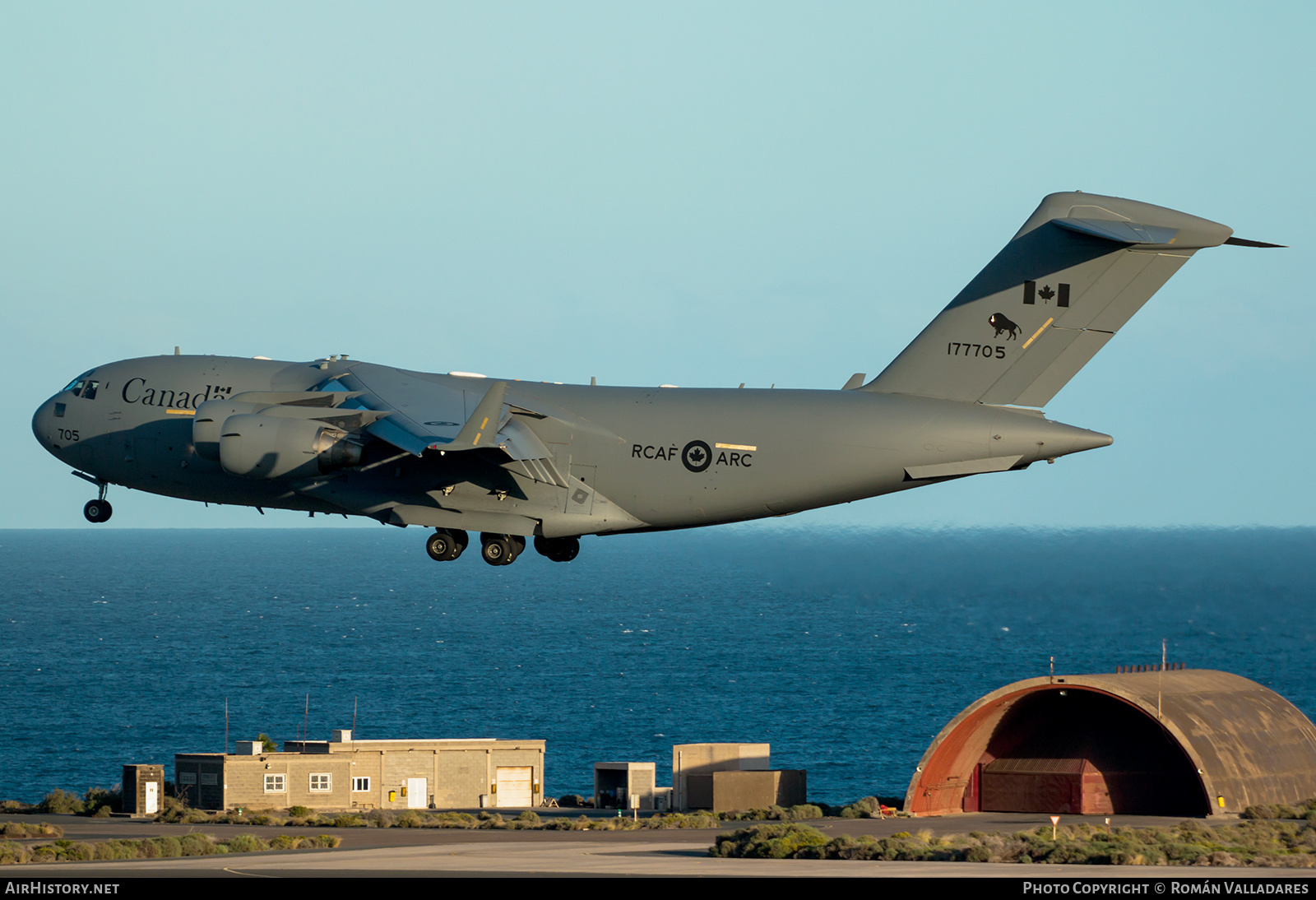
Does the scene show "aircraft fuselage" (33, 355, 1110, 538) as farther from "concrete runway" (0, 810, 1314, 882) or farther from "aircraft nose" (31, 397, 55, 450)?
"concrete runway" (0, 810, 1314, 882)

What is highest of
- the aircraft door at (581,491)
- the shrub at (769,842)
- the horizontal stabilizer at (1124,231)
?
the horizontal stabilizer at (1124,231)

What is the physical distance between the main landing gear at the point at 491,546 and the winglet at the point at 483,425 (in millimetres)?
2384

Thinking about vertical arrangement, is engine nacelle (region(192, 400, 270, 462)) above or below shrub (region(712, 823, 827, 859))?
above

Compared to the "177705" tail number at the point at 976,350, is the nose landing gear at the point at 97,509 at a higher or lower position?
lower

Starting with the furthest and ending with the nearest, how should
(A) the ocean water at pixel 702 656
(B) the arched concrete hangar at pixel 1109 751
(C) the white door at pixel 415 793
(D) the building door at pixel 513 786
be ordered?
(A) the ocean water at pixel 702 656
(D) the building door at pixel 513 786
(C) the white door at pixel 415 793
(B) the arched concrete hangar at pixel 1109 751

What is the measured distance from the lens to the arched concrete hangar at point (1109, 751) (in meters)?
37.0

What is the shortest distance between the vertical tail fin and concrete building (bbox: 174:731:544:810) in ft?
93.5

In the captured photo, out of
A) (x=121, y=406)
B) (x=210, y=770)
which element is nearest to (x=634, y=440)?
(x=121, y=406)

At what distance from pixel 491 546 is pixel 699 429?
3.20 metres

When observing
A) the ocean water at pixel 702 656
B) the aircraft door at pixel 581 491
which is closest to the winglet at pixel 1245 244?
the aircraft door at pixel 581 491

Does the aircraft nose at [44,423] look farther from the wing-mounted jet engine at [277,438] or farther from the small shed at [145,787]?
the small shed at [145,787]

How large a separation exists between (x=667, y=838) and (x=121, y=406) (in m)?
14.8

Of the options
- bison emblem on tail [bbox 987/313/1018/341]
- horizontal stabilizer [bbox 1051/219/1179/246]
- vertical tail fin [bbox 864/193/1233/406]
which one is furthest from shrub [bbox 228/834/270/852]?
horizontal stabilizer [bbox 1051/219/1179/246]

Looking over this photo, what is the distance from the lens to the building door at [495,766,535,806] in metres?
47.6
